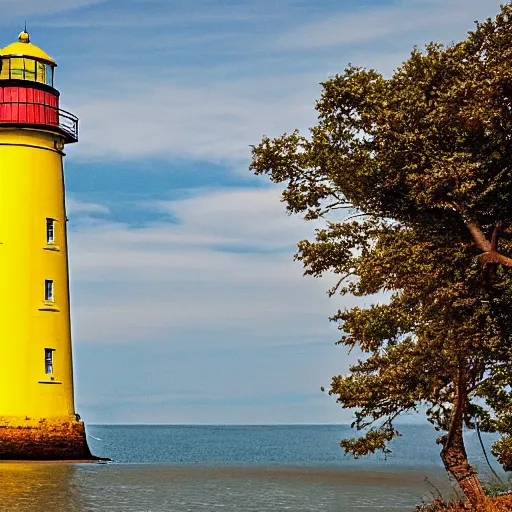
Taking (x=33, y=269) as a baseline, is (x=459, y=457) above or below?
below

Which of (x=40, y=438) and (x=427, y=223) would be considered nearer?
(x=427, y=223)

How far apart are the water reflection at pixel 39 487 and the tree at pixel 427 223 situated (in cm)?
1286

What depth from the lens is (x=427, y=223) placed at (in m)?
20.3

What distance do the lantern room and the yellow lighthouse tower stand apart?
4 centimetres

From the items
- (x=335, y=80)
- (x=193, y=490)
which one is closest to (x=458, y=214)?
(x=335, y=80)

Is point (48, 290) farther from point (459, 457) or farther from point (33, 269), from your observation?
point (459, 457)

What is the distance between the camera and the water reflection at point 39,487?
30.2 metres

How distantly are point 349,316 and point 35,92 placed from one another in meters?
25.1

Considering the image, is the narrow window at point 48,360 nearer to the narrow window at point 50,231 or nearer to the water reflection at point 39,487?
the water reflection at point 39,487

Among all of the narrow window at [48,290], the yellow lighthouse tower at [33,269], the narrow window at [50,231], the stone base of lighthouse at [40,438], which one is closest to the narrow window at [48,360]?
the yellow lighthouse tower at [33,269]

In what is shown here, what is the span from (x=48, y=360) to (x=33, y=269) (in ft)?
12.8

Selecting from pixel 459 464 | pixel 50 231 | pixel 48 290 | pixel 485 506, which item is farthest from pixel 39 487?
pixel 485 506

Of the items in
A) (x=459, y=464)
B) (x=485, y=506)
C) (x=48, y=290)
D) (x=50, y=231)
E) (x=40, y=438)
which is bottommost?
(x=485, y=506)

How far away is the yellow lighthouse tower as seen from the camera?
40250mm
